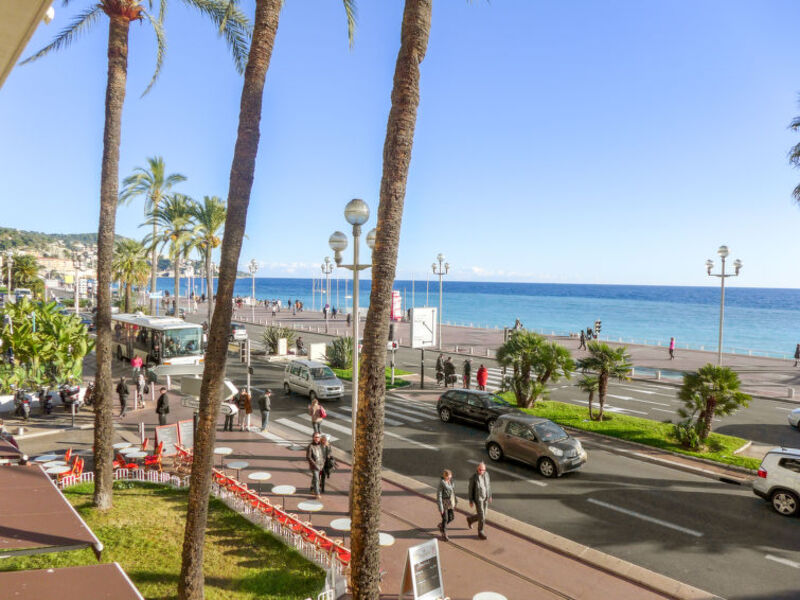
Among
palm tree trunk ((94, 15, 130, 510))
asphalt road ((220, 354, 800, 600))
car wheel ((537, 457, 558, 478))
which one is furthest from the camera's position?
car wheel ((537, 457, 558, 478))

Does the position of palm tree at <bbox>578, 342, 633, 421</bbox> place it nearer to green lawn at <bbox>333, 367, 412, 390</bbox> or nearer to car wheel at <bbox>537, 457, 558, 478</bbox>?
car wheel at <bbox>537, 457, 558, 478</bbox>

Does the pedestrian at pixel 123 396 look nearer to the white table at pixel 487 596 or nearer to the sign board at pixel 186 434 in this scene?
the sign board at pixel 186 434

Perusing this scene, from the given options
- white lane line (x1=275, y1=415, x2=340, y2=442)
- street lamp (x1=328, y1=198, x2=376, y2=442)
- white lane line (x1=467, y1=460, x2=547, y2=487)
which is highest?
street lamp (x1=328, y1=198, x2=376, y2=442)

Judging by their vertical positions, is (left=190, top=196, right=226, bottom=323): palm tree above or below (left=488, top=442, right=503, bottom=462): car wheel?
above

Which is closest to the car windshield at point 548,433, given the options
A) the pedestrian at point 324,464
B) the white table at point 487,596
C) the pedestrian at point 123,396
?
the pedestrian at point 324,464

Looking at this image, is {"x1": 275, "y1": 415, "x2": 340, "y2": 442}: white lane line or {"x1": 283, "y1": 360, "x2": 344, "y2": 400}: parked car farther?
{"x1": 283, "y1": 360, "x2": 344, "y2": 400}: parked car

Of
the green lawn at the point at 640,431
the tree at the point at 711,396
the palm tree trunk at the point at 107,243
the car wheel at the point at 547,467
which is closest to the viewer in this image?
the palm tree trunk at the point at 107,243

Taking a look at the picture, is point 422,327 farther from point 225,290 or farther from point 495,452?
point 225,290

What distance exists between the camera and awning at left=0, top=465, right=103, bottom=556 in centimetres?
589

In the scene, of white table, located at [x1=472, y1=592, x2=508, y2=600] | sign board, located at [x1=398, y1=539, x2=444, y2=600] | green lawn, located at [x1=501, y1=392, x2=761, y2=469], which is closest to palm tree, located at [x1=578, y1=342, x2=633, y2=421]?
green lawn, located at [x1=501, y1=392, x2=761, y2=469]

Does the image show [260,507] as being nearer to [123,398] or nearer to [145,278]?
[123,398]

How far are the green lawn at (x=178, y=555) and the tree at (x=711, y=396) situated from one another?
1441 centimetres

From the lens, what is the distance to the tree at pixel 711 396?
17.2 m

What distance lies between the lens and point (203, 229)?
123 feet
